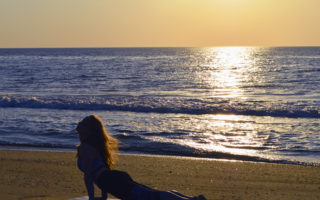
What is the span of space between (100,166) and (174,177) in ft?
10.2

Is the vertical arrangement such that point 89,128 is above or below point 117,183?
above

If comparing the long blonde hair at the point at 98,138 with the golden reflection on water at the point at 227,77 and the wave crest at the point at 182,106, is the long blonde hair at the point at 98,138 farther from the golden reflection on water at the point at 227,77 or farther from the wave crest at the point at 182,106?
the golden reflection on water at the point at 227,77

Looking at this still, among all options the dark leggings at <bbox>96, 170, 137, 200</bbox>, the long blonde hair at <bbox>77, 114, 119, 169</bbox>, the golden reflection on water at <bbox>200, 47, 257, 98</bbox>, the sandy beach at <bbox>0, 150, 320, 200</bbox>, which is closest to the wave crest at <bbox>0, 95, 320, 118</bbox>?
the golden reflection on water at <bbox>200, 47, 257, 98</bbox>

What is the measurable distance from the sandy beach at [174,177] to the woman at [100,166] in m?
1.77

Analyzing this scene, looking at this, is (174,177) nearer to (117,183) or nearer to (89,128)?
(117,183)

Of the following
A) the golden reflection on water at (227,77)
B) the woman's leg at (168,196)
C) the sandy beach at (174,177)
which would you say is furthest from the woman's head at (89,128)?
the golden reflection on water at (227,77)

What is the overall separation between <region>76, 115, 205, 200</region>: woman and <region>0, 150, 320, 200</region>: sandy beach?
5.81ft

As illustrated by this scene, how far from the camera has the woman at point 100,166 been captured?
15.6ft

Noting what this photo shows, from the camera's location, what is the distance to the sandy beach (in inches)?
268

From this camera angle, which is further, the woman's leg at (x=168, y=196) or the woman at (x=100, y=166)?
the woman at (x=100, y=166)

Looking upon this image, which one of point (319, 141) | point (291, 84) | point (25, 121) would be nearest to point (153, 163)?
point (319, 141)

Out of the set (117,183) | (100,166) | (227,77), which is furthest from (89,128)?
(227,77)

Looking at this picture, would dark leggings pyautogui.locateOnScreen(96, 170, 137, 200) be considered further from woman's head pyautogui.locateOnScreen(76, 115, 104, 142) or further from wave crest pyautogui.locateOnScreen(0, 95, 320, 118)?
wave crest pyautogui.locateOnScreen(0, 95, 320, 118)

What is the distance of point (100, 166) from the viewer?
4.87 metres
